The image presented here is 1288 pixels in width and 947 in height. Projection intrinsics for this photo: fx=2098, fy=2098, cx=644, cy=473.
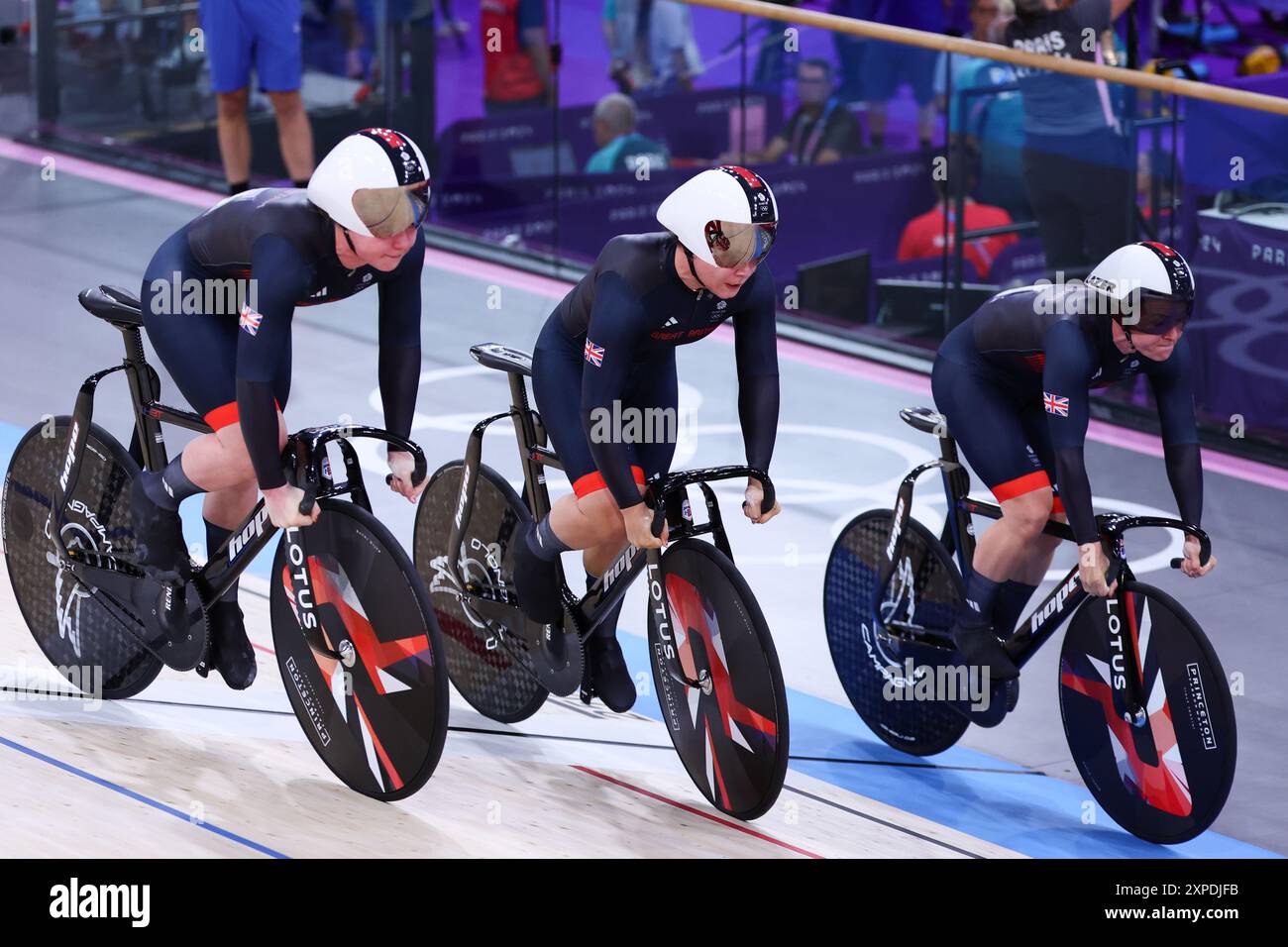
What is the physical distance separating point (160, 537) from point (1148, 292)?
2245 millimetres

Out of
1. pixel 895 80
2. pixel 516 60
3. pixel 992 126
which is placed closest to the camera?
pixel 992 126

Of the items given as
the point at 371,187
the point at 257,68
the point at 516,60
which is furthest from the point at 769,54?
the point at 371,187

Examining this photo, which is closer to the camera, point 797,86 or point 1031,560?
point 1031,560

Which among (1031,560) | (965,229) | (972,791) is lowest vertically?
(972,791)

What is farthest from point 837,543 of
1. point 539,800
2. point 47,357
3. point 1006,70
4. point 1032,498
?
point 47,357

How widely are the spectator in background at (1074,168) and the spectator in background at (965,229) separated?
0.61 ft

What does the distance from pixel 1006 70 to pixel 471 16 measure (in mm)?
3478

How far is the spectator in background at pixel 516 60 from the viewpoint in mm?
9969

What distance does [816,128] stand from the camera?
29.8ft

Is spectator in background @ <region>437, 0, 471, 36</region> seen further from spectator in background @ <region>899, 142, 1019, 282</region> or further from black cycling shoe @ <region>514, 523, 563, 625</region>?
black cycling shoe @ <region>514, 523, 563, 625</region>

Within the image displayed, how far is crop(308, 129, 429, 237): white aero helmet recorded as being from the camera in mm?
4207

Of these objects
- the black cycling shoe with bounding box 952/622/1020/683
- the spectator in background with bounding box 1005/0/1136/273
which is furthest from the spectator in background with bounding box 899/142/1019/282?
the black cycling shoe with bounding box 952/622/1020/683

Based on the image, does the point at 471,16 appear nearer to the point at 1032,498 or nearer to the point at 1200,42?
the point at 1200,42

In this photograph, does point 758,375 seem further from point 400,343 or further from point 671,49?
point 671,49
